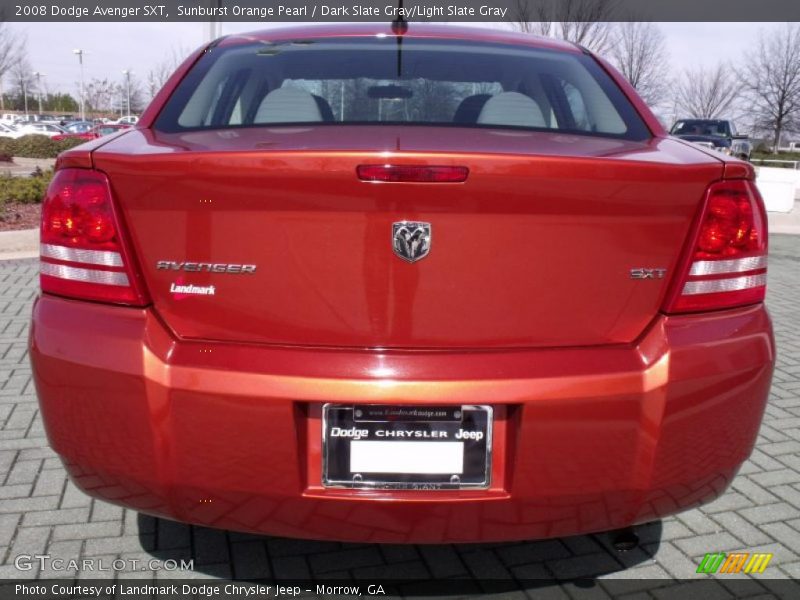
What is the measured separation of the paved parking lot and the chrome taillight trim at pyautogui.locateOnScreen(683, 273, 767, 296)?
38.2 inches

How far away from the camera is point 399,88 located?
2.56 metres

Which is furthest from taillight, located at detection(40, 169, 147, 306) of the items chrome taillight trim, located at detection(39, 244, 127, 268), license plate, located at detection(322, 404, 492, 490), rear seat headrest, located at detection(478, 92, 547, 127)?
rear seat headrest, located at detection(478, 92, 547, 127)

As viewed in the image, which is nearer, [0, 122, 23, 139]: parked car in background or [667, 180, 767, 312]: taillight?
[667, 180, 767, 312]: taillight

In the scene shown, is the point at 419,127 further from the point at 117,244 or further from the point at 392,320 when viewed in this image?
the point at 117,244

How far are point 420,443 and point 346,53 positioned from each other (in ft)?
4.92

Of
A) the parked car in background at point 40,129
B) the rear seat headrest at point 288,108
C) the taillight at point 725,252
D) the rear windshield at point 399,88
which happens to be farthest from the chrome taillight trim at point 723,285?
the parked car in background at point 40,129

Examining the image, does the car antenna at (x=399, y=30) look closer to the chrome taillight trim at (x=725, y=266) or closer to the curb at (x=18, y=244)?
the chrome taillight trim at (x=725, y=266)

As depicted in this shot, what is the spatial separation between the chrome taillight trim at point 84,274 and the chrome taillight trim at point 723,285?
140cm

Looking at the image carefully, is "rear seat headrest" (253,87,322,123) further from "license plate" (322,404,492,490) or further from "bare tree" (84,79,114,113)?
"bare tree" (84,79,114,113)

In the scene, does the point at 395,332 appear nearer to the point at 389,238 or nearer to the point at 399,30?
the point at 389,238

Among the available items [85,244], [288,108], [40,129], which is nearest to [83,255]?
[85,244]

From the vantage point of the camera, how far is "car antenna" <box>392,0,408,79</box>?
2684 millimetres

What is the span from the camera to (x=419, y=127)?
6.98 ft

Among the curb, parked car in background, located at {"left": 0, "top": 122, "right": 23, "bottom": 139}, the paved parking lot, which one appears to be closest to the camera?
the paved parking lot
